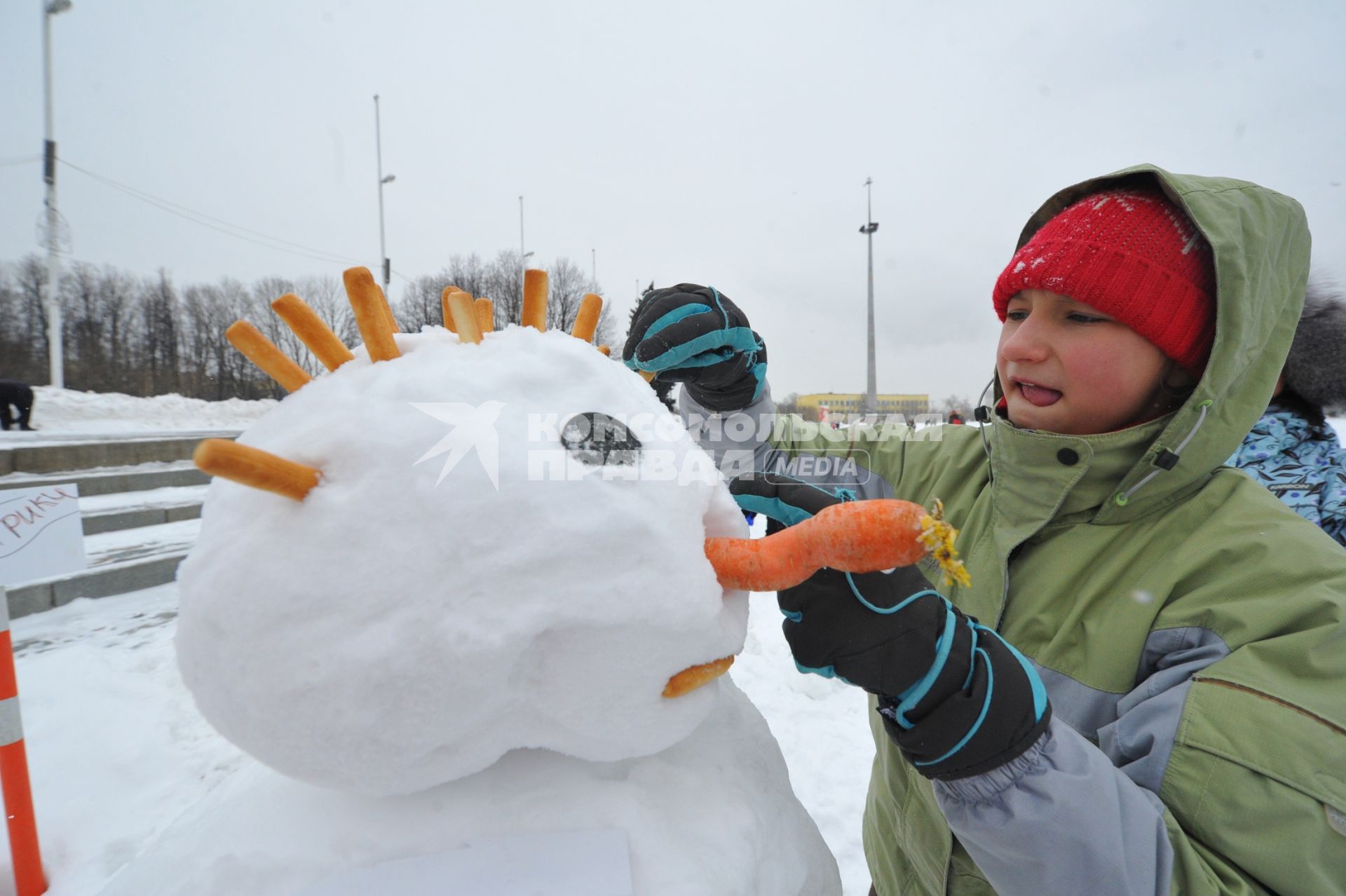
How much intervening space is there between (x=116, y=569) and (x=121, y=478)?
173 centimetres

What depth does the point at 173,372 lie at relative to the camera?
26.6 m

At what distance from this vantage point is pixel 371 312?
778 millimetres

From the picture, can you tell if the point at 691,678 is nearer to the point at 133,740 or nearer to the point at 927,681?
the point at 927,681

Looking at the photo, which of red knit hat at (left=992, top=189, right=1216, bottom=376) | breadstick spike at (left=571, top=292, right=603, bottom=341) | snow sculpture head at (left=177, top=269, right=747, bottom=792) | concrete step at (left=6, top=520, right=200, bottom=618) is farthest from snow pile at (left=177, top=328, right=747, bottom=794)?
concrete step at (left=6, top=520, right=200, bottom=618)

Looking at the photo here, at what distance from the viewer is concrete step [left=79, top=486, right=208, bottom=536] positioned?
4406 mm

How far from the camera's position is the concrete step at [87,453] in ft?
15.1

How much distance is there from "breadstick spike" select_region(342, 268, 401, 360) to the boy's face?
1.26 m

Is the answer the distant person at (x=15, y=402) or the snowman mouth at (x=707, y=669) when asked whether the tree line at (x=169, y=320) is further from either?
the snowman mouth at (x=707, y=669)

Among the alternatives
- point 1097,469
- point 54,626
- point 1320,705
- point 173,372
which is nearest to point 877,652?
point 1320,705

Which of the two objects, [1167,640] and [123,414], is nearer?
[1167,640]

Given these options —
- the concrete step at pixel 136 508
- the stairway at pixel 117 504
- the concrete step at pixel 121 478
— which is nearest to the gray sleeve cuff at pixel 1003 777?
the stairway at pixel 117 504

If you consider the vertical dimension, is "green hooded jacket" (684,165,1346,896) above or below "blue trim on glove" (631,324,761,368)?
below

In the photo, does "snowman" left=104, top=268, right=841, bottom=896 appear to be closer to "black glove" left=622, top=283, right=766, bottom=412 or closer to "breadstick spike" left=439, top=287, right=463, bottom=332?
"breadstick spike" left=439, top=287, right=463, bottom=332

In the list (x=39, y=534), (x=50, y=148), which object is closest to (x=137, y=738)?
(x=39, y=534)
